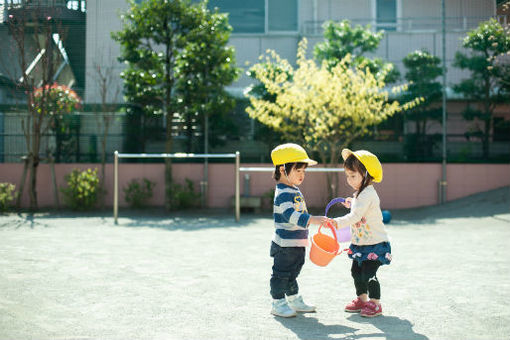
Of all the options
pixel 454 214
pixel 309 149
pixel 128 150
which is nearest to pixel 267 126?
pixel 309 149

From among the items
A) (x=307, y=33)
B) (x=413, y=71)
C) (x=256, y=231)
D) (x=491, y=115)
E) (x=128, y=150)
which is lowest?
(x=256, y=231)

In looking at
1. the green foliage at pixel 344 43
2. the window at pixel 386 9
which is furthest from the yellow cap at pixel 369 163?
the window at pixel 386 9

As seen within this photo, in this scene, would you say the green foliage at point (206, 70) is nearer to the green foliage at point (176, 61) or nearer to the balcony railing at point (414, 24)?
the green foliage at point (176, 61)

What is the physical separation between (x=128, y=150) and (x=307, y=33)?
7280 mm

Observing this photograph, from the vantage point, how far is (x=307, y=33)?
701 inches

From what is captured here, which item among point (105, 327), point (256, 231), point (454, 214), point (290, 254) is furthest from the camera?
point (454, 214)

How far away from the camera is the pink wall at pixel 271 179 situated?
1370cm

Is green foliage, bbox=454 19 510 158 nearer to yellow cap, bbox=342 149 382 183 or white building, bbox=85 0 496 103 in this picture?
white building, bbox=85 0 496 103

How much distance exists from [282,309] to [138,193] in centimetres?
999

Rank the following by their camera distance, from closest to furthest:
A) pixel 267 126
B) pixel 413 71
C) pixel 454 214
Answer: pixel 454 214 → pixel 267 126 → pixel 413 71

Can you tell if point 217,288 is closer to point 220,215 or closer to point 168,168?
point 220,215

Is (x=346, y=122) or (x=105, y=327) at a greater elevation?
(x=346, y=122)

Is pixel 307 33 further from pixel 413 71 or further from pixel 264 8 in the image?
pixel 413 71

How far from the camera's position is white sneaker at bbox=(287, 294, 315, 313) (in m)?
4.11
